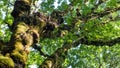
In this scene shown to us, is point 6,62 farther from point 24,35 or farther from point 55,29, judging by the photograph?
point 55,29

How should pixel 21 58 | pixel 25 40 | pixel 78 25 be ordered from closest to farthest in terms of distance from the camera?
pixel 21 58 → pixel 25 40 → pixel 78 25

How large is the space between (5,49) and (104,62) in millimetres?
18682

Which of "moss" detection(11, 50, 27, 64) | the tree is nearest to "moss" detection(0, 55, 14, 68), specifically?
the tree

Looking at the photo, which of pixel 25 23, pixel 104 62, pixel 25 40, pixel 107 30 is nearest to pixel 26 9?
pixel 25 23

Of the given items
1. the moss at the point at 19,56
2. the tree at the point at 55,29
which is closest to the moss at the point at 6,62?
the tree at the point at 55,29

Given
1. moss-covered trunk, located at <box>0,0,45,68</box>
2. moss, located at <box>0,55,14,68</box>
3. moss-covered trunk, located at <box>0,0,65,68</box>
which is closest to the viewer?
moss, located at <box>0,55,14,68</box>

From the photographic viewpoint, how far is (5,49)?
9.67 meters

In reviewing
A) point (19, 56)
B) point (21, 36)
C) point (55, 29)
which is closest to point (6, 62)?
point (19, 56)

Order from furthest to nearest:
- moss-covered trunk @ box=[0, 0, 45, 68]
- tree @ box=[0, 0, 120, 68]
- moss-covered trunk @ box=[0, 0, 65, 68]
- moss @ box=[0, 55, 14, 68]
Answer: tree @ box=[0, 0, 120, 68] < moss-covered trunk @ box=[0, 0, 65, 68] < moss-covered trunk @ box=[0, 0, 45, 68] < moss @ box=[0, 55, 14, 68]

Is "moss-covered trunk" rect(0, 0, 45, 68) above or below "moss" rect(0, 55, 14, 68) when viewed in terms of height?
above

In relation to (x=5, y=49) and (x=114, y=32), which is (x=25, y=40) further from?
(x=114, y=32)

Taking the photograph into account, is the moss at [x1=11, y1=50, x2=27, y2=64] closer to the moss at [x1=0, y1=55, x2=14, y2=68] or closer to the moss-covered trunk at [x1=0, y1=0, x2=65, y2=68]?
the moss-covered trunk at [x1=0, y1=0, x2=65, y2=68]

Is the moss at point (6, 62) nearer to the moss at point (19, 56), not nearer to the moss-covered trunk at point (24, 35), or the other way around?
the moss-covered trunk at point (24, 35)

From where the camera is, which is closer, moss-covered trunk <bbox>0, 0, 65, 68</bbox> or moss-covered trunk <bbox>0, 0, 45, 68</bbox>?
moss-covered trunk <bbox>0, 0, 45, 68</bbox>
